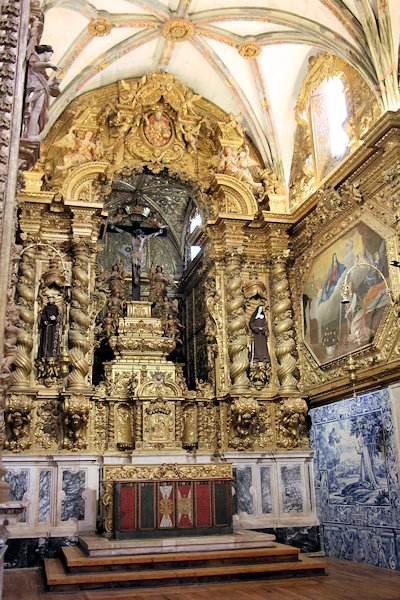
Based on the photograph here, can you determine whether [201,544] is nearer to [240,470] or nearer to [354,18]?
[240,470]

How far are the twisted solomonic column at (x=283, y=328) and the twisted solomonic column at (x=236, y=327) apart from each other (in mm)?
670

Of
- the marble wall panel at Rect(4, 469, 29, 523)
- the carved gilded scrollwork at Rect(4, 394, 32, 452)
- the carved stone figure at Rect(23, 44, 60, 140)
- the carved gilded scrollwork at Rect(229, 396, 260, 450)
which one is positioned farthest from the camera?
the carved gilded scrollwork at Rect(229, 396, 260, 450)

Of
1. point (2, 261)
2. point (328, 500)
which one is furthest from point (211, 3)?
point (328, 500)

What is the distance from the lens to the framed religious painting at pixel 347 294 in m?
9.79

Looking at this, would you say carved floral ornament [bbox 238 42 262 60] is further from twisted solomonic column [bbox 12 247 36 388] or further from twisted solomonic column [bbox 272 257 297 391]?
twisted solomonic column [bbox 12 247 36 388]

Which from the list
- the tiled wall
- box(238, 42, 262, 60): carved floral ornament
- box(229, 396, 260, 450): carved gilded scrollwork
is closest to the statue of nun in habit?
box(229, 396, 260, 450): carved gilded scrollwork

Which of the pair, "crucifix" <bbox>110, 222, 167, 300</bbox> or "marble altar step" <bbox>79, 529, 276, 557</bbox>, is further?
"crucifix" <bbox>110, 222, 167, 300</bbox>

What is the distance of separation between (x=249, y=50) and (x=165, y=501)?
28.8 feet

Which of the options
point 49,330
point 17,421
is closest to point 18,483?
point 17,421

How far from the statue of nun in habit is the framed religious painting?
0.82m

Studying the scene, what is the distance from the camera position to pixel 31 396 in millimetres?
10836

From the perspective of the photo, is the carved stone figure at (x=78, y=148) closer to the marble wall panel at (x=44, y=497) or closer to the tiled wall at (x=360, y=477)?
the marble wall panel at (x=44, y=497)

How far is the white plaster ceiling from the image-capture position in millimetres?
10406

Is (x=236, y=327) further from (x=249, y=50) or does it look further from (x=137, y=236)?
(x=249, y=50)
